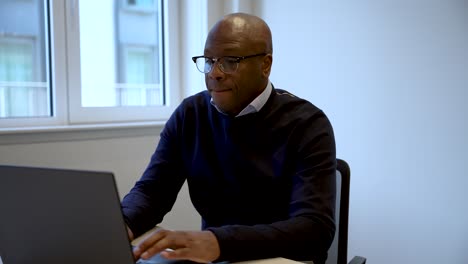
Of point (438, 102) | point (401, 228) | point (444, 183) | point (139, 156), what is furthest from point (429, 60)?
point (139, 156)

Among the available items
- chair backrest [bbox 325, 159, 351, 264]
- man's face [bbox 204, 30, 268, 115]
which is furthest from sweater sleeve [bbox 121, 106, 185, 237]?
chair backrest [bbox 325, 159, 351, 264]

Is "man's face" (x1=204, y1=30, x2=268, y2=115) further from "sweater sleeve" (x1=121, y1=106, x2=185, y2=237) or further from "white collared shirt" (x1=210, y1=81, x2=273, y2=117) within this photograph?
"sweater sleeve" (x1=121, y1=106, x2=185, y2=237)

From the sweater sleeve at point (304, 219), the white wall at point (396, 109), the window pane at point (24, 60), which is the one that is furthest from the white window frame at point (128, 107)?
the sweater sleeve at point (304, 219)

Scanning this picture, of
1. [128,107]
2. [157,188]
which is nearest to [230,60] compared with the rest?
[157,188]

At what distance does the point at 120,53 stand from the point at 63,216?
1823 mm

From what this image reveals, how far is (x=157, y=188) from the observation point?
1358 millimetres

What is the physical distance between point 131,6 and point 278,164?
1.57 metres

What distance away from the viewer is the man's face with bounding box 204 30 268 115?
1.26m

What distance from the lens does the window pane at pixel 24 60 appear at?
200 centimetres

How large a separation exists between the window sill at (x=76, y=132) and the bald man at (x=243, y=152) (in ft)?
2.46

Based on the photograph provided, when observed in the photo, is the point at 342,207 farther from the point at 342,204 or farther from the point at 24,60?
the point at 24,60

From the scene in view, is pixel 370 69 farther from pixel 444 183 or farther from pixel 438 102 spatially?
pixel 444 183

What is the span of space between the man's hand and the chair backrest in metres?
0.54

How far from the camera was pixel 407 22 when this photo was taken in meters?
1.91
